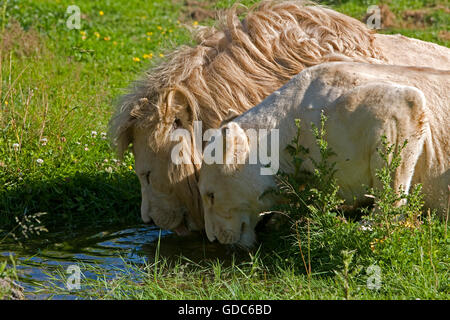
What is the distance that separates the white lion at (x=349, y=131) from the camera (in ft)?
17.6

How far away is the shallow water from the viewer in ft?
19.7

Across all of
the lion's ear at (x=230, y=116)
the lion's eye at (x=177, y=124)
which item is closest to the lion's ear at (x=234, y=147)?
the lion's ear at (x=230, y=116)

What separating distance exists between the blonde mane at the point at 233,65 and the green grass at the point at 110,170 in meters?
0.45

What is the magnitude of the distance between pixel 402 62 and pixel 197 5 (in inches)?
353

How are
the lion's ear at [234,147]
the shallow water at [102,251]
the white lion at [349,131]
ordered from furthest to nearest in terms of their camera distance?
the shallow water at [102,251]
the lion's ear at [234,147]
the white lion at [349,131]

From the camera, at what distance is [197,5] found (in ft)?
50.2

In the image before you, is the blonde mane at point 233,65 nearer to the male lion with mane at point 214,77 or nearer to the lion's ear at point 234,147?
the male lion with mane at point 214,77

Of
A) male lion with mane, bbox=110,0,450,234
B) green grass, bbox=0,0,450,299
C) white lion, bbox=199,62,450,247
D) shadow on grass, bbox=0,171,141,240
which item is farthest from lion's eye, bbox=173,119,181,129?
shadow on grass, bbox=0,171,141,240

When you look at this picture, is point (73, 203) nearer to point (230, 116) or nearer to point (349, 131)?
point (230, 116)

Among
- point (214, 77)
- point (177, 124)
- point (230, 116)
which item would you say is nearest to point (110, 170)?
point (177, 124)

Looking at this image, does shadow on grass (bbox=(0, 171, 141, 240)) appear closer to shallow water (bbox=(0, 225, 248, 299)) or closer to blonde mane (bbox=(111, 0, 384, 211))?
shallow water (bbox=(0, 225, 248, 299))

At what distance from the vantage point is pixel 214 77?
6453 millimetres
